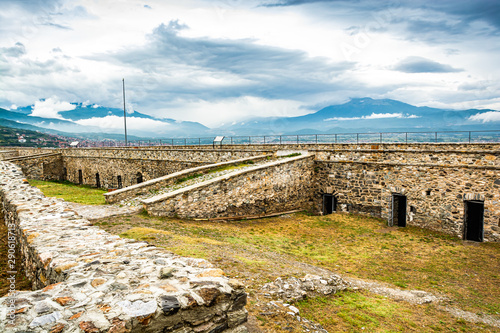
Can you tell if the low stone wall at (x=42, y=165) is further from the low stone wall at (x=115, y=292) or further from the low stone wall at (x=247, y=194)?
the low stone wall at (x=115, y=292)

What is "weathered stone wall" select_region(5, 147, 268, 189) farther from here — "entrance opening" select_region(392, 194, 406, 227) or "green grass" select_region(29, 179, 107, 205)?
"entrance opening" select_region(392, 194, 406, 227)

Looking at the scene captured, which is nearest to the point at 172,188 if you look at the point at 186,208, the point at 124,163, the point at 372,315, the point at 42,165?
the point at 186,208

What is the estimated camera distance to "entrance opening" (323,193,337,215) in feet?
70.6

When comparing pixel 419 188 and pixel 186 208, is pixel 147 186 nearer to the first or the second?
pixel 186 208

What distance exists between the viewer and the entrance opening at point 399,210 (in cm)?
1867

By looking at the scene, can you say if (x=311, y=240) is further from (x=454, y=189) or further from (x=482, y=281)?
(x=454, y=189)

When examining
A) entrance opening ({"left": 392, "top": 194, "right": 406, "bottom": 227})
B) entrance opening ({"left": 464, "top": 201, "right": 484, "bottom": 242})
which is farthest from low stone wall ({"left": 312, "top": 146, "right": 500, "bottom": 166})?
entrance opening ({"left": 464, "top": 201, "right": 484, "bottom": 242})

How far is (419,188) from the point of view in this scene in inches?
688

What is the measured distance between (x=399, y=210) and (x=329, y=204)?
4.48 m

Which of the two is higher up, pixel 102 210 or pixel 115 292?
pixel 115 292

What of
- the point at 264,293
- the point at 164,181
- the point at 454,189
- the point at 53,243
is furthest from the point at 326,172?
the point at 53,243

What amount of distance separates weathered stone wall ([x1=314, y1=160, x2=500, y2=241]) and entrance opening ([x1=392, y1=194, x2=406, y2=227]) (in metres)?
0.45

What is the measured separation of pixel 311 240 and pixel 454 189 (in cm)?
A: 839

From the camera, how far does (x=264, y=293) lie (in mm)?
6680
